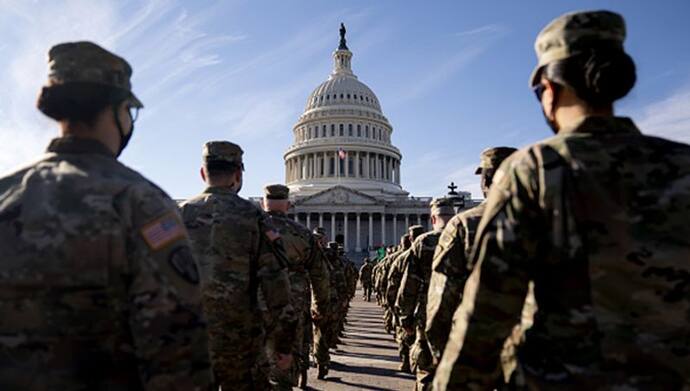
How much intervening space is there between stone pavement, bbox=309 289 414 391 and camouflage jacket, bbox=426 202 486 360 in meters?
4.93

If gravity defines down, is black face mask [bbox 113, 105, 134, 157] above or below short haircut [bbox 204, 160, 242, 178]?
below

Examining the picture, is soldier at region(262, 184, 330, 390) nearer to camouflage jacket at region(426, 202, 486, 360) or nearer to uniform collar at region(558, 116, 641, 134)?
camouflage jacket at region(426, 202, 486, 360)

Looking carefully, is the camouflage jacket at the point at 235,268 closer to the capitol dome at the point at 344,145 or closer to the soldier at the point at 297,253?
the soldier at the point at 297,253

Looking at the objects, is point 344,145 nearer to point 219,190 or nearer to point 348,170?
point 348,170

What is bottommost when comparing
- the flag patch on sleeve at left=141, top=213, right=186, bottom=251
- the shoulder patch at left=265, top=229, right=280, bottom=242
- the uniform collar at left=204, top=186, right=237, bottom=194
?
the flag patch on sleeve at left=141, top=213, right=186, bottom=251

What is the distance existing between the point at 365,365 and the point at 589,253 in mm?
10025

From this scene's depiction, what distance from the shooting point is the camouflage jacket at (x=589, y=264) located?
2225mm

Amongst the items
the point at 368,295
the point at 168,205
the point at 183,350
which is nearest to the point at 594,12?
the point at 168,205

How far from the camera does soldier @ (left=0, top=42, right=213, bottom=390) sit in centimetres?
231

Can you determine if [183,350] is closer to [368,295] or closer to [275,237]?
[275,237]

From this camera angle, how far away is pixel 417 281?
26.2ft

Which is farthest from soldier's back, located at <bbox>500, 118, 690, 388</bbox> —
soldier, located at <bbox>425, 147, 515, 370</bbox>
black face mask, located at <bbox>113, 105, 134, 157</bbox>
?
soldier, located at <bbox>425, 147, 515, 370</bbox>

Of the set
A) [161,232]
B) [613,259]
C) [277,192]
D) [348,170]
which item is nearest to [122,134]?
[161,232]

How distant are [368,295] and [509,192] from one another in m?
32.7
